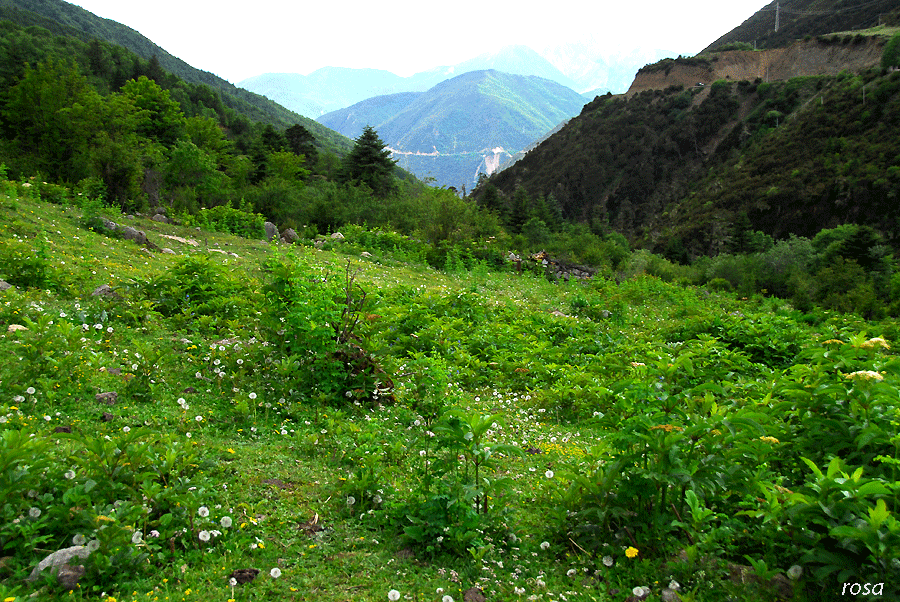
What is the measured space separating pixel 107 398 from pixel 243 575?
2.46 metres

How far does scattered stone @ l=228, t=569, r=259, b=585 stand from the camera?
2507mm

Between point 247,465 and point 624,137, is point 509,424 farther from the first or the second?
point 624,137

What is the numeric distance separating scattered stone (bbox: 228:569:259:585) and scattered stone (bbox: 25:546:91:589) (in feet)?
2.21

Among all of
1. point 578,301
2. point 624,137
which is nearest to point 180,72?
point 624,137

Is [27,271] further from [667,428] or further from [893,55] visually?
[893,55]

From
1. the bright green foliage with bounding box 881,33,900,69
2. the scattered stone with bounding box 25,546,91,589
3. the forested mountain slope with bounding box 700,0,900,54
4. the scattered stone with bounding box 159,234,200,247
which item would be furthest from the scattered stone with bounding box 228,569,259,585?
the forested mountain slope with bounding box 700,0,900,54

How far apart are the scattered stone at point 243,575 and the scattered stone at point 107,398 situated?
2.37 meters

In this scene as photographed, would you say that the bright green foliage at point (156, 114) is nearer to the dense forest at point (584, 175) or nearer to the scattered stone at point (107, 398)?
the dense forest at point (584, 175)

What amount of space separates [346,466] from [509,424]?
7.19 feet

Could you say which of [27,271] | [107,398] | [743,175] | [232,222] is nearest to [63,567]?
[107,398]

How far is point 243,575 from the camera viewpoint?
2533 millimetres

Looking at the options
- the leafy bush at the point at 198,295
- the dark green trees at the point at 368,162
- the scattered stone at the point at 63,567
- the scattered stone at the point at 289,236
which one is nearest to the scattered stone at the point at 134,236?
the leafy bush at the point at 198,295

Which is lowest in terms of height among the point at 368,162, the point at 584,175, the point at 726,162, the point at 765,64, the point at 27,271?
the point at 27,271

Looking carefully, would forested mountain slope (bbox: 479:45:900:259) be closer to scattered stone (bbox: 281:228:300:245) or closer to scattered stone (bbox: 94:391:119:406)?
scattered stone (bbox: 281:228:300:245)
